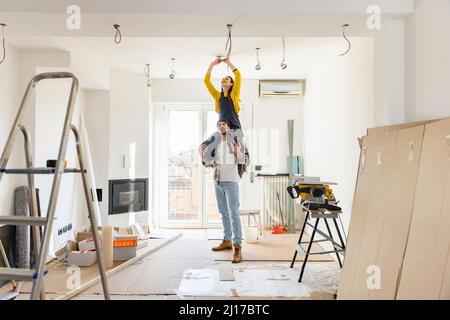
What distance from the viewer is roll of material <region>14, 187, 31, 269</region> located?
310 cm

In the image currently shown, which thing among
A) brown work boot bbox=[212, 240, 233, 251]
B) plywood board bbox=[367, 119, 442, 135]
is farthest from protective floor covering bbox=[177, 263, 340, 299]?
plywood board bbox=[367, 119, 442, 135]

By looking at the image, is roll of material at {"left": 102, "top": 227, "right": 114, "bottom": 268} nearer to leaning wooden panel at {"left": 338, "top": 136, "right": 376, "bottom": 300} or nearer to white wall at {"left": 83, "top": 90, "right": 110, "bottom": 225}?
white wall at {"left": 83, "top": 90, "right": 110, "bottom": 225}

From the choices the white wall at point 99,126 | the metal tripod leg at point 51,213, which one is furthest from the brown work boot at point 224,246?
the metal tripod leg at point 51,213

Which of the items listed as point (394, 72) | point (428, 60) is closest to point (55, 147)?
point (394, 72)

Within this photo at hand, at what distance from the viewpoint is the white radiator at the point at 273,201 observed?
527 centimetres

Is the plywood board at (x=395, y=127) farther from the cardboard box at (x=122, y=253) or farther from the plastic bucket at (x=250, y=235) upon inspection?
the cardboard box at (x=122, y=253)

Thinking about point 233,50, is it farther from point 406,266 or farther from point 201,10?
point 406,266

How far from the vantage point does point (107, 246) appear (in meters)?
3.21

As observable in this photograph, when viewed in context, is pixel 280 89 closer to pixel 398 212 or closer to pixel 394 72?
pixel 394 72

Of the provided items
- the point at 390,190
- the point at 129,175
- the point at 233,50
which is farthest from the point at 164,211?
the point at 390,190

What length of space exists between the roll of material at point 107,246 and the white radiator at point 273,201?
274 cm

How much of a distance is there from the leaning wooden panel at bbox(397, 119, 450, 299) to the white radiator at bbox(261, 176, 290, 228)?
355 cm

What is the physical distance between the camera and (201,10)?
227cm

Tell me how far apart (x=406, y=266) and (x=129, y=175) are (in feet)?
13.3
